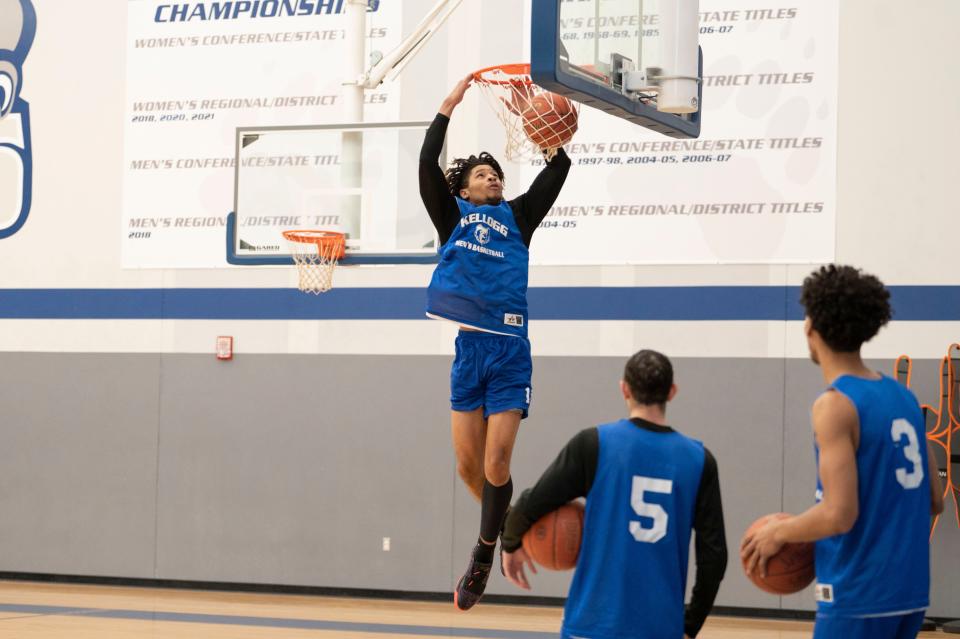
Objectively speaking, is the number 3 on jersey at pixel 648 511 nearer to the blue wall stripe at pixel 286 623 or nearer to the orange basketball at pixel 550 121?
the orange basketball at pixel 550 121

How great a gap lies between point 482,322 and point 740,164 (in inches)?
147

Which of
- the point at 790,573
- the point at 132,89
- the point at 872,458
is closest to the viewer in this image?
the point at 872,458

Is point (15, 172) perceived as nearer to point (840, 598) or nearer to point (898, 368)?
point (898, 368)

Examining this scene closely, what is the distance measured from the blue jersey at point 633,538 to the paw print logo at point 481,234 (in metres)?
2.25

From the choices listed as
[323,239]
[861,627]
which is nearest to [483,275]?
[323,239]

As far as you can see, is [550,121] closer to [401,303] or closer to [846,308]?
[846,308]

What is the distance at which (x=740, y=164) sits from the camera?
8.68m

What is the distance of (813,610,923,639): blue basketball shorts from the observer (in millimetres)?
3207

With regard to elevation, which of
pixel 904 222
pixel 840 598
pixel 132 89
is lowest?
pixel 840 598

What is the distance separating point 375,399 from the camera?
30.4ft

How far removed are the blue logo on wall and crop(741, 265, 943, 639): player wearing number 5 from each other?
8168mm

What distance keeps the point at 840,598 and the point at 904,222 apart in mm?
5734

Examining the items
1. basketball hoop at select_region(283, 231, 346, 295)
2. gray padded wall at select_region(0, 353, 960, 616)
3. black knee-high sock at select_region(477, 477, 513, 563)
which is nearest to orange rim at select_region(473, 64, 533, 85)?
black knee-high sock at select_region(477, 477, 513, 563)

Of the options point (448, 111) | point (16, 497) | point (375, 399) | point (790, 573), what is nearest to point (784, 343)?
point (375, 399)
